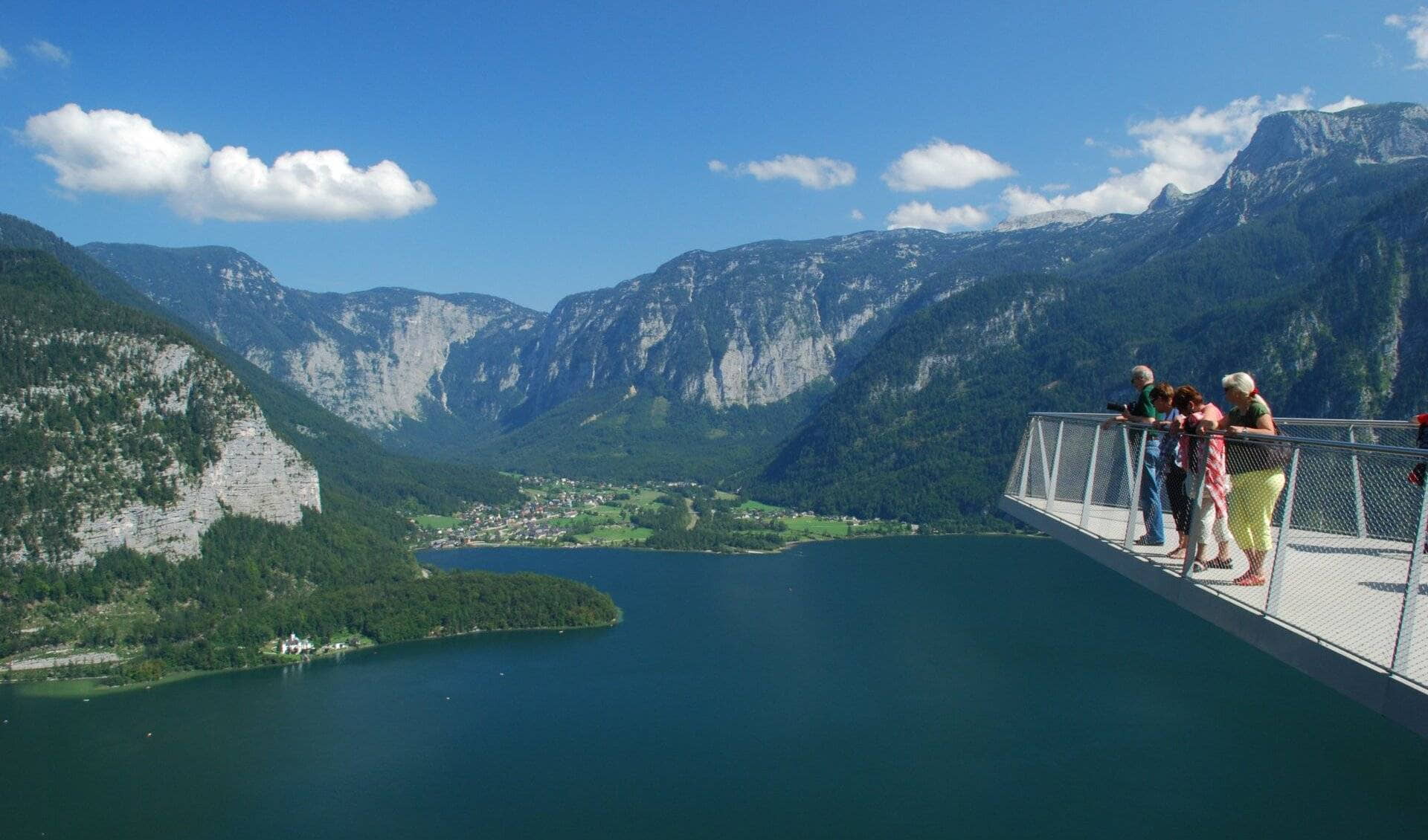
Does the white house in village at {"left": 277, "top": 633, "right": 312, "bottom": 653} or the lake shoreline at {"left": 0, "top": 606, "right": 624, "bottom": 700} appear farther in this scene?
the white house in village at {"left": 277, "top": 633, "right": 312, "bottom": 653}

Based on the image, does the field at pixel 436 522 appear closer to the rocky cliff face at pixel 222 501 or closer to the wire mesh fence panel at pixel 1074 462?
the rocky cliff face at pixel 222 501

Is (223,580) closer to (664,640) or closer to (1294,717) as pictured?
(664,640)

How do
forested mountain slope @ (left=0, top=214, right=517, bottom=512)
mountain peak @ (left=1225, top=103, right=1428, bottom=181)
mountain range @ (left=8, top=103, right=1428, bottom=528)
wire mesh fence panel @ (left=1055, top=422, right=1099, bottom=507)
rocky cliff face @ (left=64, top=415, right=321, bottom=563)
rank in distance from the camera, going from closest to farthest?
wire mesh fence panel @ (left=1055, top=422, right=1099, bottom=507), rocky cliff face @ (left=64, top=415, right=321, bottom=563), mountain range @ (left=8, top=103, right=1428, bottom=528), forested mountain slope @ (left=0, top=214, right=517, bottom=512), mountain peak @ (left=1225, top=103, right=1428, bottom=181)

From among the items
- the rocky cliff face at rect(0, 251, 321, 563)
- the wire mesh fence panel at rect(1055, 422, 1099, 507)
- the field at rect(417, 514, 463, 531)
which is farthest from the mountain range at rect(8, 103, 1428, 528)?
the wire mesh fence panel at rect(1055, 422, 1099, 507)

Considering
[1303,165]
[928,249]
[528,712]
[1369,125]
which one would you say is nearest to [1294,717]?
[528,712]

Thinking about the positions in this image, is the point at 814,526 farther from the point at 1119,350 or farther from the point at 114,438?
the point at 114,438

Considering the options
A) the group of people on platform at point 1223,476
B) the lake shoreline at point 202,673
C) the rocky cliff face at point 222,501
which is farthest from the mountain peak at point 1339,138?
the group of people on platform at point 1223,476

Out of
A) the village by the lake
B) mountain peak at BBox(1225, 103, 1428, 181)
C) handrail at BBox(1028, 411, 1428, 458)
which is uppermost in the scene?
mountain peak at BBox(1225, 103, 1428, 181)

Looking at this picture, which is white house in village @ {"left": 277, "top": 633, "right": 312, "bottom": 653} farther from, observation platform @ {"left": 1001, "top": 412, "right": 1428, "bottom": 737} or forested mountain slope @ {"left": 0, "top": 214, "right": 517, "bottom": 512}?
observation platform @ {"left": 1001, "top": 412, "right": 1428, "bottom": 737}
